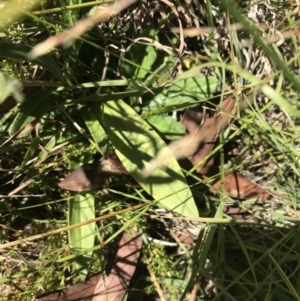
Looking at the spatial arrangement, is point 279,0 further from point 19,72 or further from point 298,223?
point 19,72

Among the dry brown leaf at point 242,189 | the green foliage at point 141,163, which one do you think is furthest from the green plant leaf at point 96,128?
the dry brown leaf at point 242,189

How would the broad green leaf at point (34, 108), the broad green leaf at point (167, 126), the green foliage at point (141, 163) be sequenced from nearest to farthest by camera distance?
the broad green leaf at point (34, 108) < the green foliage at point (141, 163) < the broad green leaf at point (167, 126)

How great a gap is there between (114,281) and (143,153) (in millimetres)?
378

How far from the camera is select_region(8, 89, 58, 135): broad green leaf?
45.6 inches

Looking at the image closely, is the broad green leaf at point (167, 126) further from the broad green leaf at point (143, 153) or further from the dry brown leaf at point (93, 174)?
the dry brown leaf at point (93, 174)

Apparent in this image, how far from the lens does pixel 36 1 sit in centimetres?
98

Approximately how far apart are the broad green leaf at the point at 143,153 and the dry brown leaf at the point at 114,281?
0.17m

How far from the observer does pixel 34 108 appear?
3.91 ft

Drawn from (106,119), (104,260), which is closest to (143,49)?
(106,119)

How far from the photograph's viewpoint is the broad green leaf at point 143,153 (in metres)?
1.31

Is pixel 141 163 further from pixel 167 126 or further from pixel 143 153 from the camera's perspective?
pixel 167 126

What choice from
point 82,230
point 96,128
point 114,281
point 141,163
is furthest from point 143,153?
point 114,281

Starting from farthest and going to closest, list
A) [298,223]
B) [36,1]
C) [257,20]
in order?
[257,20], [298,223], [36,1]

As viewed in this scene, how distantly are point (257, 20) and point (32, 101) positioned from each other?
690mm
